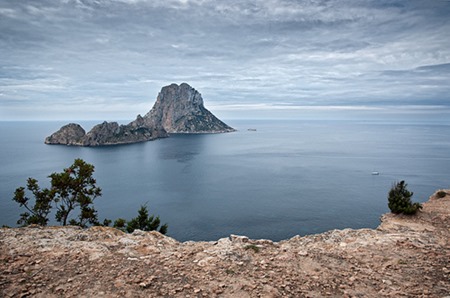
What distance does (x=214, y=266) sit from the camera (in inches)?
453

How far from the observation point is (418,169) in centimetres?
11775

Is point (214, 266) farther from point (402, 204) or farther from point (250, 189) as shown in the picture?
point (250, 189)

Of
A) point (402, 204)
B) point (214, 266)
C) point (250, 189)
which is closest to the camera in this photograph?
point (214, 266)

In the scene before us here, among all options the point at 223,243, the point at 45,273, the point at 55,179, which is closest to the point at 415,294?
the point at 223,243

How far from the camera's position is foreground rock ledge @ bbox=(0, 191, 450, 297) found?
9.68 meters

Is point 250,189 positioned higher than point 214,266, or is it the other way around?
point 214,266

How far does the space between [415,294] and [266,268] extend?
5.76 meters

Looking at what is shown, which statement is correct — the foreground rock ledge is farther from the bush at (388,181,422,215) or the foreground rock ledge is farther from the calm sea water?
the calm sea water

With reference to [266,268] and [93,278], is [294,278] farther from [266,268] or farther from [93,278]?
[93,278]

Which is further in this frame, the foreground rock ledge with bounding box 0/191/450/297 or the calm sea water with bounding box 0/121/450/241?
the calm sea water with bounding box 0/121/450/241

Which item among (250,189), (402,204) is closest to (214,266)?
(402,204)

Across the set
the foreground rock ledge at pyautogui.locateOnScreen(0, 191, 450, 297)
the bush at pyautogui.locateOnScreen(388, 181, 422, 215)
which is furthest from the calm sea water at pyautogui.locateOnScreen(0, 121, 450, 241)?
the foreground rock ledge at pyautogui.locateOnScreen(0, 191, 450, 297)

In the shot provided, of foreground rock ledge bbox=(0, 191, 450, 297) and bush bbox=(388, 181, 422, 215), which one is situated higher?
foreground rock ledge bbox=(0, 191, 450, 297)

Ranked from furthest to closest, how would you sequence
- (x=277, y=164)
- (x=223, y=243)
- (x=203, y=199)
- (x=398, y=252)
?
1. (x=277, y=164)
2. (x=203, y=199)
3. (x=223, y=243)
4. (x=398, y=252)
